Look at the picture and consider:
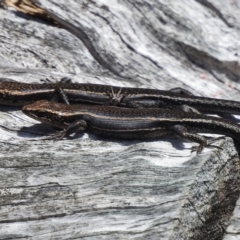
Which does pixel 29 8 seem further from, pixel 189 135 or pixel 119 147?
pixel 189 135

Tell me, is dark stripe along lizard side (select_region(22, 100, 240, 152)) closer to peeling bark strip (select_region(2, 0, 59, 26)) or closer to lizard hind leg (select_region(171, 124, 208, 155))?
lizard hind leg (select_region(171, 124, 208, 155))

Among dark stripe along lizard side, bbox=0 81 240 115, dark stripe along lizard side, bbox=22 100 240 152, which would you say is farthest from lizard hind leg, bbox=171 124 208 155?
dark stripe along lizard side, bbox=0 81 240 115

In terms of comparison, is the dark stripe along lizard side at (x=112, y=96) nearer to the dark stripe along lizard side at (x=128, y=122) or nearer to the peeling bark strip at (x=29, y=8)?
the dark stripe along lizard side at (x=128, y=122)

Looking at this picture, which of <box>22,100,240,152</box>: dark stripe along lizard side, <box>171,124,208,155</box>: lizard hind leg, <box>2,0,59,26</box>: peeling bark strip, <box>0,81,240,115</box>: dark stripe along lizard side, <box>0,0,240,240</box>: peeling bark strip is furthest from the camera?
<box>2,0,59,26</box>: peeling bark strip

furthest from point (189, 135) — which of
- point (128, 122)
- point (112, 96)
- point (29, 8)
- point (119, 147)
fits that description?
point (29, 8)

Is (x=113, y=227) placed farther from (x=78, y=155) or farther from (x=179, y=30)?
(x=179, y=30)

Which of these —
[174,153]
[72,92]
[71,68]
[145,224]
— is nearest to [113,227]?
[145,224]
